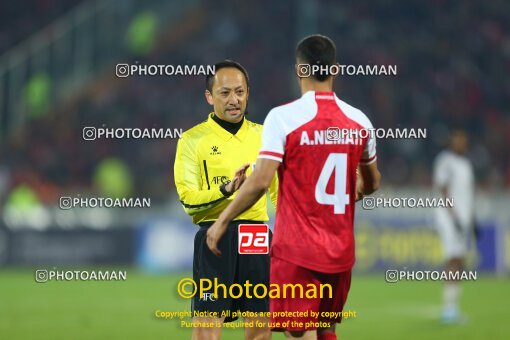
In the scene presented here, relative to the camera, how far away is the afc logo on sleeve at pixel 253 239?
6254 millimetres

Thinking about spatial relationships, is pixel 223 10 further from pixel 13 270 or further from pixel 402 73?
pixel 13 270

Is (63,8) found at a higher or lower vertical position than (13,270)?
higher

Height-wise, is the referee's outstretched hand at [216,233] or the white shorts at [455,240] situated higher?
the white shorts at [455,240]

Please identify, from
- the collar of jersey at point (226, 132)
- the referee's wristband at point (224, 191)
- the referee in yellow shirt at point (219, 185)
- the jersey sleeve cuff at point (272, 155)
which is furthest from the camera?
the collar of jersey at point (226, 132)

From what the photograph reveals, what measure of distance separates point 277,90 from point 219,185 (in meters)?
18.4

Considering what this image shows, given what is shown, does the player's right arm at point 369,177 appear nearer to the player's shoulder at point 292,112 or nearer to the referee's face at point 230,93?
the player's shoulder at point 292,112

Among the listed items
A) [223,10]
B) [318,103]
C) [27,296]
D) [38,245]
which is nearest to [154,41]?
[223,10]

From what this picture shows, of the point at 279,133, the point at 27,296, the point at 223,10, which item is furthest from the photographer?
the point at 223,10

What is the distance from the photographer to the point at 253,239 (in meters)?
6.28

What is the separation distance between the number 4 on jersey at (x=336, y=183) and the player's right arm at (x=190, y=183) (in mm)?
1089

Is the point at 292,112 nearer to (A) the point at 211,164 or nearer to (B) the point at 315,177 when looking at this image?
(B) the point at 315,177

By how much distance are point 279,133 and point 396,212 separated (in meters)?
14.5

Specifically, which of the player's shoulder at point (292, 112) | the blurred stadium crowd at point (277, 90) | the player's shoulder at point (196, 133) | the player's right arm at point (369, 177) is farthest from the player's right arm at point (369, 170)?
the blurred stadium crowd at point (277, 90)

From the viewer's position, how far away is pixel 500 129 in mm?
23703
